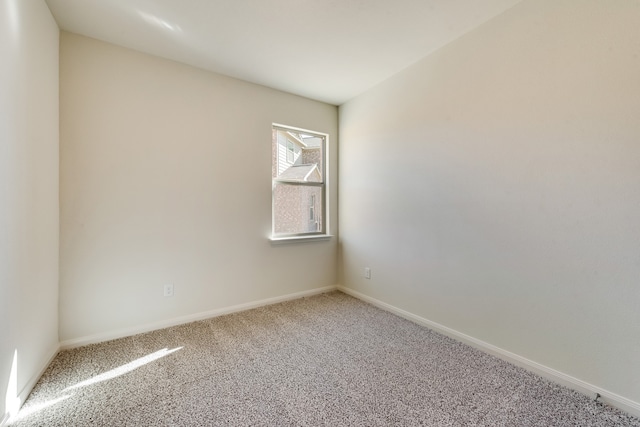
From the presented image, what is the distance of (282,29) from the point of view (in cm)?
205

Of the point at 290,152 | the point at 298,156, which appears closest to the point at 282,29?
the point at 290,152

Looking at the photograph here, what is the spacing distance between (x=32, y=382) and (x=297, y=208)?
2494 millimetres

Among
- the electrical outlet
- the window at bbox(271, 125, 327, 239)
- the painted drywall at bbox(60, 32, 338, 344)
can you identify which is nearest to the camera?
the painted drywall at bbox(60, 32, 338, 344)

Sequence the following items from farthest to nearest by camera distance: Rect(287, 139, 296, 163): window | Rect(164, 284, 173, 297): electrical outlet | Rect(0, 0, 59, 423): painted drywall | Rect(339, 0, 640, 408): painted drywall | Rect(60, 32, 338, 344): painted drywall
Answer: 1. Rect(287, 139, 296, 163): window
2. Rect(164, 284, 173, 297): electrical outlet
3. Rect(60, 32, 338, 344): painted drywall
4. Rect(339, 0, 640, 408): painted drywall
5. Rect(0, 0, 59, 423): painted drywall

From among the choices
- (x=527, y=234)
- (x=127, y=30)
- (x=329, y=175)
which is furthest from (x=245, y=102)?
(x=527, y=234)

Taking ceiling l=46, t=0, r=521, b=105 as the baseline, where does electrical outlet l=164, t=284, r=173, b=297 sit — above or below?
below

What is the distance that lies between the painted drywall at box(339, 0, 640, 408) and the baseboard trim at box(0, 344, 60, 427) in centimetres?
276

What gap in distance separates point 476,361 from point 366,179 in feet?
6.45

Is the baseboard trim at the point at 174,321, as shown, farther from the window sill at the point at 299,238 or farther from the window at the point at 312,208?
the window at the point at 312,208

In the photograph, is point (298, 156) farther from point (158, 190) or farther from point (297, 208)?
point (158, 190)

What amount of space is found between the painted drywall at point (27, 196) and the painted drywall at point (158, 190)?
142 millimetres

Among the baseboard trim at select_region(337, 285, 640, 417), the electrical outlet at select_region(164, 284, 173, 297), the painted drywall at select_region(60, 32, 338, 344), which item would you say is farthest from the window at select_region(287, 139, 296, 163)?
the baseboard trim at select_region(337, 285, 640, 417)

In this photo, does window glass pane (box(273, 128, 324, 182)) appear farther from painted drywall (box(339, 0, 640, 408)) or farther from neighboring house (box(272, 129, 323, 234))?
painted drywall (box(339, 0, 640, 408))

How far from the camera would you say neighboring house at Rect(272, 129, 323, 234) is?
10.3ft
